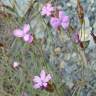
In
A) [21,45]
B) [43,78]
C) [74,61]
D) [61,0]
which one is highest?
[61,0]

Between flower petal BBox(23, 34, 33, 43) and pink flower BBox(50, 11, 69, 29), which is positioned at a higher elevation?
pink flower BBox(50, 11, 69, 29)

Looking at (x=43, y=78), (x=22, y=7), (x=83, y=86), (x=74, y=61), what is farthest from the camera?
(x=22, y=7)

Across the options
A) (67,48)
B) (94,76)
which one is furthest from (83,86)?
(67,48)

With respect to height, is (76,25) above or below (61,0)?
below

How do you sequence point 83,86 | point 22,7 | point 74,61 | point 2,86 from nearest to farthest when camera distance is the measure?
point 83,86, point 74,61, point 2,86, point 22,7

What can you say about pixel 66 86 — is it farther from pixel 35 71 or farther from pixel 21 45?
pixel 21 45

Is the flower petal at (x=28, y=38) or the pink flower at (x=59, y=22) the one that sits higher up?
the pink flower at (x=59, y=22)

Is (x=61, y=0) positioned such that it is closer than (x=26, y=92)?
No

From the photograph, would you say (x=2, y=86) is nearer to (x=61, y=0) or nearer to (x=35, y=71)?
(x=35, y=71)

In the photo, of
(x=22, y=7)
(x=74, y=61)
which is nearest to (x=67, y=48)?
(x=74, y=61)
